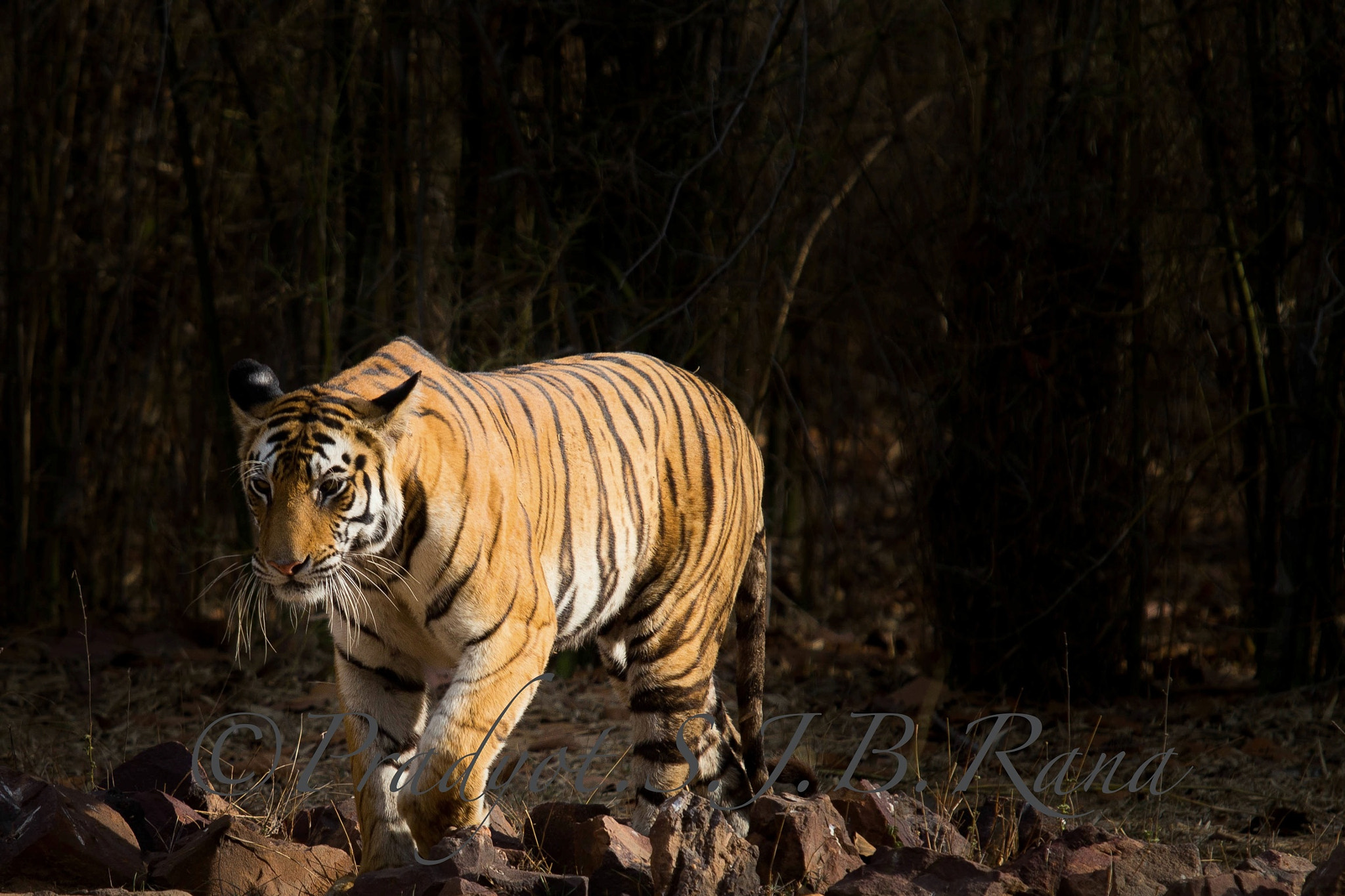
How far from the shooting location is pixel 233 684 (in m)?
5.66

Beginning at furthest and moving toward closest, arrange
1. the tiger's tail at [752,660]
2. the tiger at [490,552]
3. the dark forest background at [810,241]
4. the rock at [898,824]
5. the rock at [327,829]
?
the dark forest background at [810,241]
the tiger's tail at [752,660]
the rock at [327,829]
the rock at [898,824]
the tiger at [490,552]

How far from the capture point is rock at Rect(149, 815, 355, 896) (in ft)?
9.18

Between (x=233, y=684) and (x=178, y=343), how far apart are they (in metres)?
2.08

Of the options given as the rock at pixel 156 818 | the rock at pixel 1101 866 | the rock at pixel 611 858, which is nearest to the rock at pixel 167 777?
the rock at pixel 156 818

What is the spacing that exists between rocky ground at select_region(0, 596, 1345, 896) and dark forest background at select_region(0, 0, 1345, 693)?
1.24 feet

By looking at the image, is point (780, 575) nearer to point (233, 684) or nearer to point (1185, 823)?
point (233, 684)

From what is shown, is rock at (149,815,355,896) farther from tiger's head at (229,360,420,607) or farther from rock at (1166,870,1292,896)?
rock at (1166,870,1292,896)

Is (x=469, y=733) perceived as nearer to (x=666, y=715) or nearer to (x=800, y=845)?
(x=800, y=845)

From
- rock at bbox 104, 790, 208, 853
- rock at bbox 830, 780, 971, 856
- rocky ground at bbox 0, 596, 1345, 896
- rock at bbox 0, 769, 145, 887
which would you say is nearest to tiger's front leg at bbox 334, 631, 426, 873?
rocky ground at bbox 0, 596, 1345, 896

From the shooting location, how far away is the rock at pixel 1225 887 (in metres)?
2.43

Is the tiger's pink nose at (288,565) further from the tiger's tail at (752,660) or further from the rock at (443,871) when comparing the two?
the tiger's tail at (752,660)

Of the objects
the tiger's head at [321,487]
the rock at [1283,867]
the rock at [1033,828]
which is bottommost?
the rock at [1033,828]

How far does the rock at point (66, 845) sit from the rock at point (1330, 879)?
2.36 metres

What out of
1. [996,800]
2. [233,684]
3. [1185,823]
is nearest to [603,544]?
[996,800]
